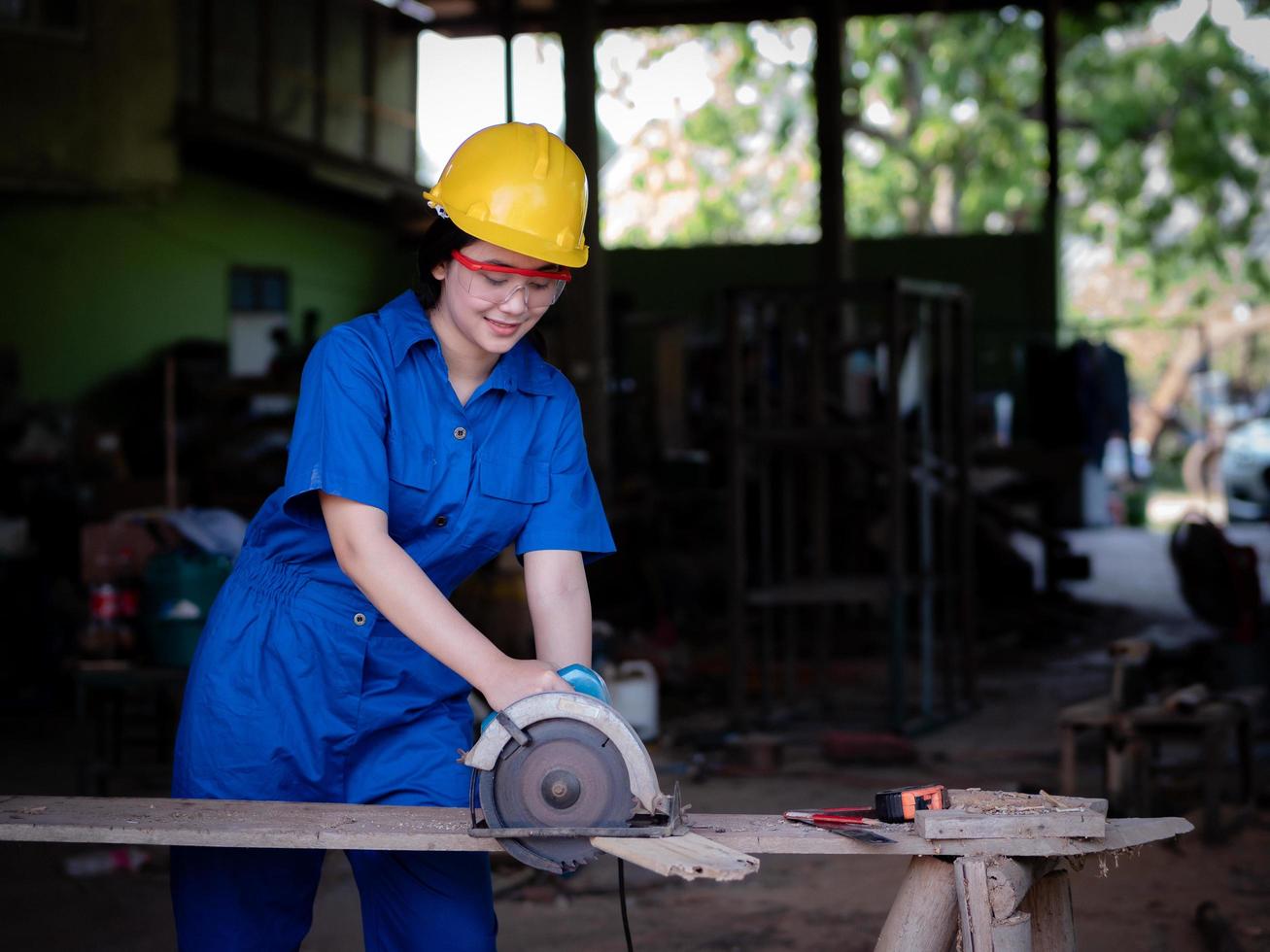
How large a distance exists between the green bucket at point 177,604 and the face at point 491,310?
11.7ft

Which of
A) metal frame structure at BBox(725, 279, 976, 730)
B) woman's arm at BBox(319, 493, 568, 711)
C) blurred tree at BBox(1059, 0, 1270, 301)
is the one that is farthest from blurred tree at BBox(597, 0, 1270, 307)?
woman's arm at BBox(319, 493, 568, 711)

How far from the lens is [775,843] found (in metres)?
2.46

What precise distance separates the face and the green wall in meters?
12.6

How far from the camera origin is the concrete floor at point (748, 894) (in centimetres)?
473

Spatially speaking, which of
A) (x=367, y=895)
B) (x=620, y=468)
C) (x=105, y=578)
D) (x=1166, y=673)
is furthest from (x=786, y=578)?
(x=367, y=895)

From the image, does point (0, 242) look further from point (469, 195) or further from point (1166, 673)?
point (469, 195)

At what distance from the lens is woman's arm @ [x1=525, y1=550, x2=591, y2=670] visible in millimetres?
2758

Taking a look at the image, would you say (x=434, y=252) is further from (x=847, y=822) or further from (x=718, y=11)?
(x=718, y=11)

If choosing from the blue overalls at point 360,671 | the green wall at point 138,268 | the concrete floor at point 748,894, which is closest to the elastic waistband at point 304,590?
the blue overalls at point 360,671

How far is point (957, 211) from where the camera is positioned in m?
24.0

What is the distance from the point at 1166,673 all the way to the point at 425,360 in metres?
5.70

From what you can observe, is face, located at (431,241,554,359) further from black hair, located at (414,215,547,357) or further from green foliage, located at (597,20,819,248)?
green foliage, located at (597,20,819,248)

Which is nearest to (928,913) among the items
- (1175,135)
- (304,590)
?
(304,590)

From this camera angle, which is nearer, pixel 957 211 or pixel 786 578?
pixel 786 578
